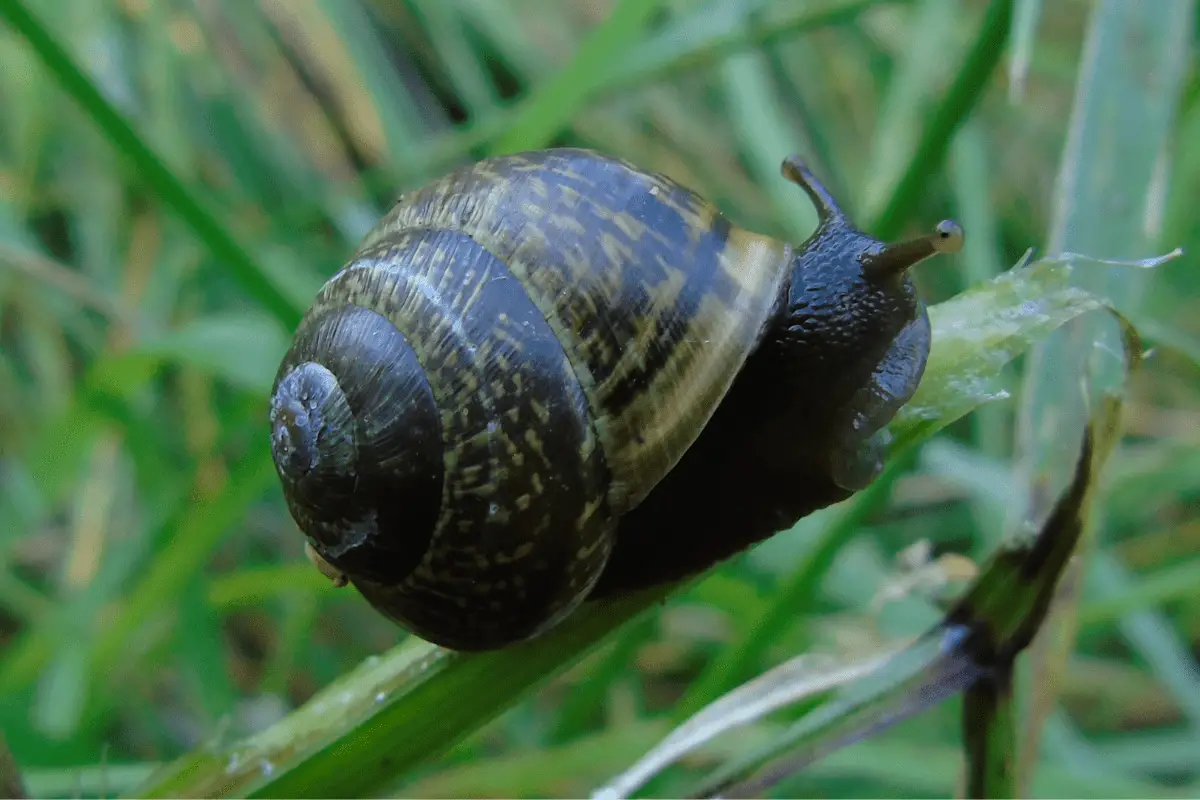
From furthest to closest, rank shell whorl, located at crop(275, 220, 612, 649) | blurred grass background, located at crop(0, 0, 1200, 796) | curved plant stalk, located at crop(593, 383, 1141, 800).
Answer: blurred grass background, located at crop(0, 0, 1200, 796) → shell whorl, located at crop(275, 220, 612, 649) → curved plant stalk, located at crop(593, 383, 1141, 800)

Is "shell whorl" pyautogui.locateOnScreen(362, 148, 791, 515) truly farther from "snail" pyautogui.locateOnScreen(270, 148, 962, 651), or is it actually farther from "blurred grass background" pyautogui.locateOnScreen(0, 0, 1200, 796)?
"blurred grass background" pyautogui.locateOnScreen(0, 0, 1200, 796)

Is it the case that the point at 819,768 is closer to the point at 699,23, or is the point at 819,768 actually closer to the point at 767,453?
the point at 767,453

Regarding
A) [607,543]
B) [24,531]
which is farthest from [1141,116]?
[24,531]

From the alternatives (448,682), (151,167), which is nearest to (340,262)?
(151,167)

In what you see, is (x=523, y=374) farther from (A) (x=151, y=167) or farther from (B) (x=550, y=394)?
(A) (x=151, y=167)

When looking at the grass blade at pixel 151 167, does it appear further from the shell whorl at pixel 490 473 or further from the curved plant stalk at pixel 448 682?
the curved plant stalk at pixel 448 682

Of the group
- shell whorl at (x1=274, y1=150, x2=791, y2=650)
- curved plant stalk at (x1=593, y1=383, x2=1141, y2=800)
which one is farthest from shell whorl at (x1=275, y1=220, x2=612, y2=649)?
curved plant stalk at (x1=593, y1=383, x2=1141, y2=800)
